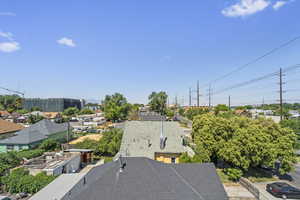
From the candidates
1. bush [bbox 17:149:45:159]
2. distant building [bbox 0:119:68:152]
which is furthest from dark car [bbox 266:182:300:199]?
distant building [bbox 0:119:68:152]

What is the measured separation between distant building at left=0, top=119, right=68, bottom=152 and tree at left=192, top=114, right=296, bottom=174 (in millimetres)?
26025

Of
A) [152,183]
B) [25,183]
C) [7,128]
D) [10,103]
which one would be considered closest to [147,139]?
[25,183]

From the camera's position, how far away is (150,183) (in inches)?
328

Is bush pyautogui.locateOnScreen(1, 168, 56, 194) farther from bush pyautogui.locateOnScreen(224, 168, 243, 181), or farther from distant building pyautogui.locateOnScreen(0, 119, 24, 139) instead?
distant building pyautogui.locateOnScreen(0, 119, 24, 139)

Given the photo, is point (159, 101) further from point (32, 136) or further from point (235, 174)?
point (235, 174)

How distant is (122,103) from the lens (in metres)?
73.9

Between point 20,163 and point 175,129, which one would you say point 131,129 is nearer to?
point 175,129

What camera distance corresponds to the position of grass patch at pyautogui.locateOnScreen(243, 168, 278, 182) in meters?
17.8

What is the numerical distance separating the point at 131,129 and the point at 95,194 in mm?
15966

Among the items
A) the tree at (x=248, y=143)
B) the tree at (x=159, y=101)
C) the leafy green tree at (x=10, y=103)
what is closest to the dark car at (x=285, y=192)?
the tree at (x=248, y=143)

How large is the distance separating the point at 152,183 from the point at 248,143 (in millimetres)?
12418

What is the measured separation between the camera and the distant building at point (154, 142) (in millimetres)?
19703

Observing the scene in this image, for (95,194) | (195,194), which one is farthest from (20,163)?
(195,194)

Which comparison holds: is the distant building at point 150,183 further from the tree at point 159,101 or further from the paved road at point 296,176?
the tree at point 159,101
